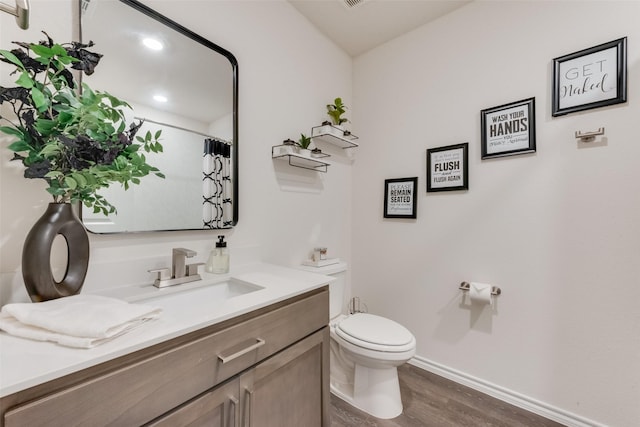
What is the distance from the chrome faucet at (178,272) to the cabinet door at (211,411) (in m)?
0.47

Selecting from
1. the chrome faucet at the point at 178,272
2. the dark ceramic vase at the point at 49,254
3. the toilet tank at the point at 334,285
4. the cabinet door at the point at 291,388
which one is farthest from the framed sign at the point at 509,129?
the dark ceramic vase at the point at 49,254

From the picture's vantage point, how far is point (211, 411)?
0.75m

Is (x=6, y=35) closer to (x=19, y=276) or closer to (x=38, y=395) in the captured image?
(x=19, y=276)

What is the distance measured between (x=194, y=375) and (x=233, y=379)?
0.14 metres

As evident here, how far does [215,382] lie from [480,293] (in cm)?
157

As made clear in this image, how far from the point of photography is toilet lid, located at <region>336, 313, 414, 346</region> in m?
1.43

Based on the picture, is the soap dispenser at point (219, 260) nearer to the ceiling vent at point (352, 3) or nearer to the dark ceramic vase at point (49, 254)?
the dark ceramic vase at point (49, 254)

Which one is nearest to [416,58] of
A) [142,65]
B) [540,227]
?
[540,227]

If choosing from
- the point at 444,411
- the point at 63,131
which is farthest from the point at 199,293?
the point at 444,411

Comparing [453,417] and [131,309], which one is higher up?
[131,309]

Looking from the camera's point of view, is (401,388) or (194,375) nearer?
(194,375)

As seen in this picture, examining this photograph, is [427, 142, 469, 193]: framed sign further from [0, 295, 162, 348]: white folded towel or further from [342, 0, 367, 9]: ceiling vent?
[0, 295, 162, 348]: white folded towel

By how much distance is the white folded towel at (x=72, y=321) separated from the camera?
57 cm

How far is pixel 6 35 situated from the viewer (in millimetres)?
833
